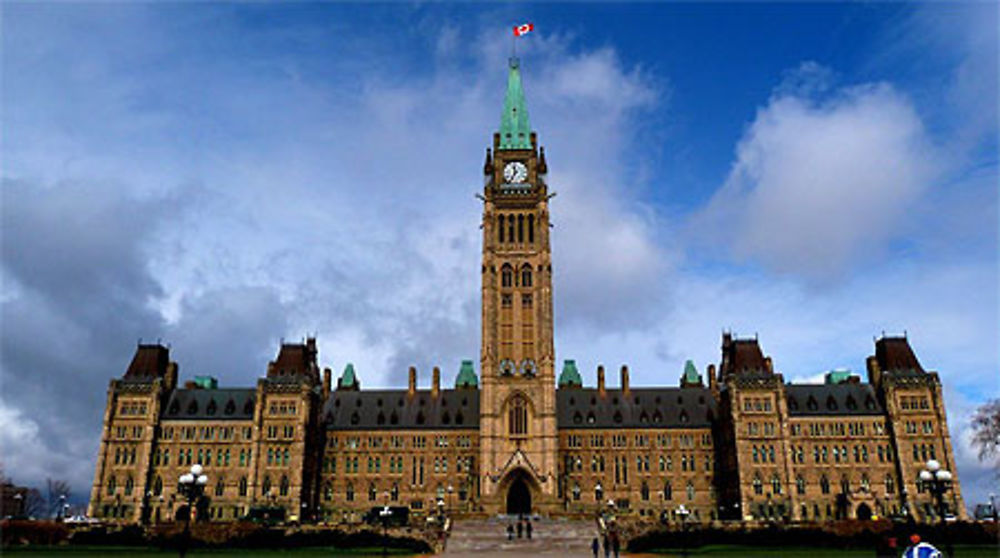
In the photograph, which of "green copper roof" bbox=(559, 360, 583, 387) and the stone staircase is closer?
the stone staircase

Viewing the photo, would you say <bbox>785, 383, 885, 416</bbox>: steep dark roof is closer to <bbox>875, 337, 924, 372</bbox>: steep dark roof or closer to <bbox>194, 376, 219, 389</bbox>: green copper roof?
<bbox>875, 337, 924, 372</bbox>: steep dark roof

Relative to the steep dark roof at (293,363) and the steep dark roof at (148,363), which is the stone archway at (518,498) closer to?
the steep dark roof at (293,363)

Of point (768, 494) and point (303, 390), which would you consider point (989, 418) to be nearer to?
point (768, 494)

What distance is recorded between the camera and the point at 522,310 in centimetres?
9438

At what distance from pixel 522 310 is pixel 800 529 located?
50187 millimetres

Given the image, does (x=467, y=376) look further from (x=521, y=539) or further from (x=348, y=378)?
(x=521, y=539)

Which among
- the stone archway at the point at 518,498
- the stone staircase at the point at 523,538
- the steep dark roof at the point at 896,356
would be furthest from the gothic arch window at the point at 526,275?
the steep dark roof at the point at 896,356

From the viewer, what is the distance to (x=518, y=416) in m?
90.5

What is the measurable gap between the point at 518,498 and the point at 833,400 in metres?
40.8

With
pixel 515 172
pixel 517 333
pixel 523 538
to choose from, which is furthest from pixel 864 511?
pixel 515 172

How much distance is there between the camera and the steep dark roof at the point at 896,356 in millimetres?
92250

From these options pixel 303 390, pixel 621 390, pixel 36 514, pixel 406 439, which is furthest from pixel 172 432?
pixel 36 514

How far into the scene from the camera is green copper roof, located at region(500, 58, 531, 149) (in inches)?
4063

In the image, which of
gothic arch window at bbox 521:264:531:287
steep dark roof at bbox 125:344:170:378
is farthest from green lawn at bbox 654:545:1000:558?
steep dark roof at bbox 125:344:170:378
